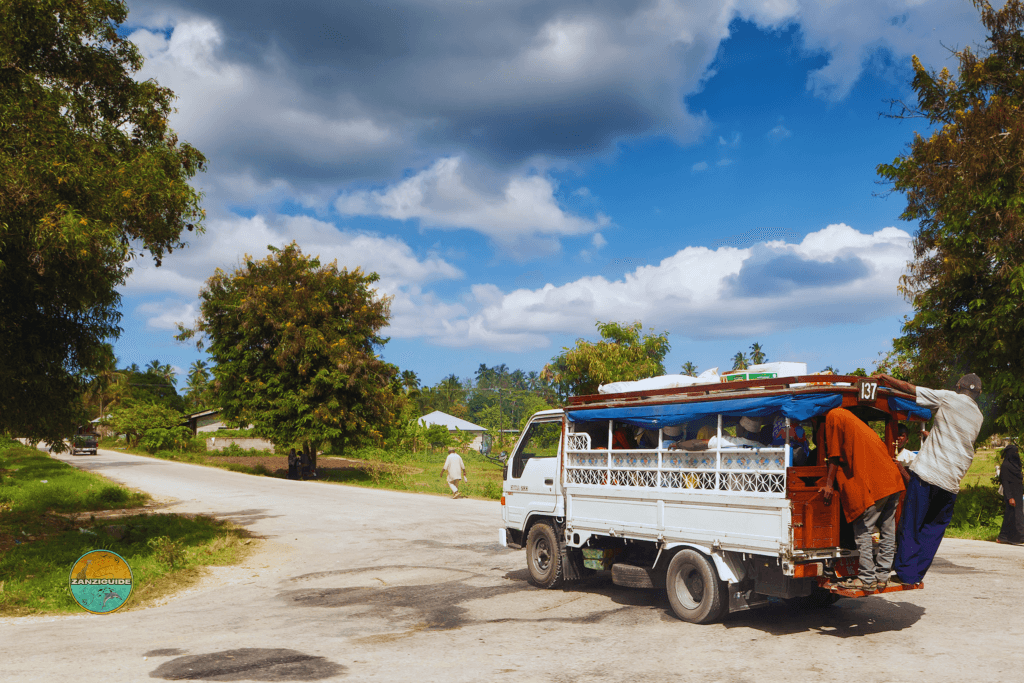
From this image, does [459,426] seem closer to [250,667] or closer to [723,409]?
[723,409]

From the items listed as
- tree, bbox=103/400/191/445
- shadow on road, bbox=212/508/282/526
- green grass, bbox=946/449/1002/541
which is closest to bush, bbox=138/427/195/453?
tree, bbox=103/400/191/445

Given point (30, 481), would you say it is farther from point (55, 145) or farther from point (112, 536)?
point (55, 145)

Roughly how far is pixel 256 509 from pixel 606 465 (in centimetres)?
1446

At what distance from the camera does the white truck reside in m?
6.89

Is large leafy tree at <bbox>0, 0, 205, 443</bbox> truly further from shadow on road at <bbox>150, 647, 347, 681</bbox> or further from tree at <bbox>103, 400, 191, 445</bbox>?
tree at <bbox>103, 400, 191, 445</bbox>

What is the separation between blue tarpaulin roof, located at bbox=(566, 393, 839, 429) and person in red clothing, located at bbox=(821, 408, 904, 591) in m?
0.26

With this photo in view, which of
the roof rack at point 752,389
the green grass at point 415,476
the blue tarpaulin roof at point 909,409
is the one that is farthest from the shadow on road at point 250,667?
the green grass at point 415,476

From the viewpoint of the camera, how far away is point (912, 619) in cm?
774

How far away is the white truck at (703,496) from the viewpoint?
6891 millimetres

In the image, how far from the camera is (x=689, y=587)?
7855mm

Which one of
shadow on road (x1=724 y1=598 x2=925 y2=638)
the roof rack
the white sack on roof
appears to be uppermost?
the white sack on roof

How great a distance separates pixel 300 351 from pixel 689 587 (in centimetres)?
2749

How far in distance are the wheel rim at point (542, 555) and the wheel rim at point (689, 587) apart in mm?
2371

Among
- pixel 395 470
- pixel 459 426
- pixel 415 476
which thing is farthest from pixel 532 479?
pixel 459 426
